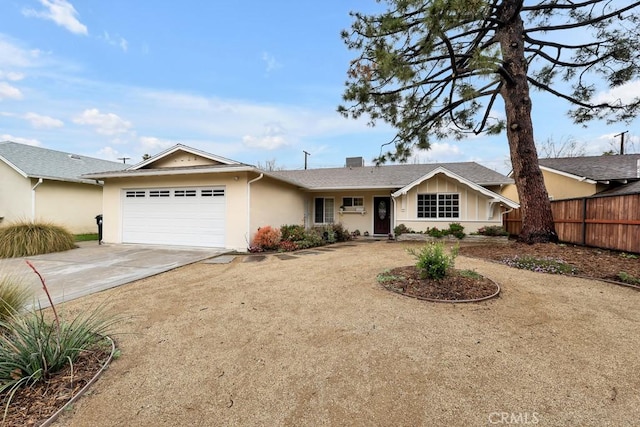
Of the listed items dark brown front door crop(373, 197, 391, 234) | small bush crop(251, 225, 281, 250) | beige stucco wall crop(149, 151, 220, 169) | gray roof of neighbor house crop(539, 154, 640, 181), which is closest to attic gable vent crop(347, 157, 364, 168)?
dark brown front door crop(373, 197, 391, 234)

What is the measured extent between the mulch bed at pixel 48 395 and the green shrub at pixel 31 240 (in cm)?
912

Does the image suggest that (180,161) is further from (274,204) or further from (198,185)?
(274,204)

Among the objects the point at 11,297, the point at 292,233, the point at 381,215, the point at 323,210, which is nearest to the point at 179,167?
the point at 292,233

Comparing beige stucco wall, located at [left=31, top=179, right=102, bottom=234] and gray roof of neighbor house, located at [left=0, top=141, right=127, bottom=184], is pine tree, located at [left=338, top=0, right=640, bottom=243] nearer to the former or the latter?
gray roof of neighbor house, located at [left=0, top=141, right=127, bottom=184]

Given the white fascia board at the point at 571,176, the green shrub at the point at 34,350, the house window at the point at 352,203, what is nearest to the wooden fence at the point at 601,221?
the white fascia board at the point at 571,176

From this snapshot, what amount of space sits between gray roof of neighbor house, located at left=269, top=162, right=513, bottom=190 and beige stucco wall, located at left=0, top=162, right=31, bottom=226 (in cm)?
1099

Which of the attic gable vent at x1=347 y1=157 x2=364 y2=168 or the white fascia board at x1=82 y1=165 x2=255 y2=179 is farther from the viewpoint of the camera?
the attic gable vent at x1=347 y1=157 x2=364 y2=168

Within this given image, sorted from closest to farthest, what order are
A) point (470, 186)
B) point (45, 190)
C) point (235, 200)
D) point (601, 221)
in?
point (601, 221) → point (235, 200) → point (470, 186) → point (45, 190)

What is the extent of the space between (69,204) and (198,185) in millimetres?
8856

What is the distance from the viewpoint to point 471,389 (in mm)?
2273

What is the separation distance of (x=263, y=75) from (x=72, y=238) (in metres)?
9.85

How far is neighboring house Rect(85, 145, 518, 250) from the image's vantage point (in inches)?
368

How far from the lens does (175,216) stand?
393 inches

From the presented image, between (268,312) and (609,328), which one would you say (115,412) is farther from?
(609,328)
